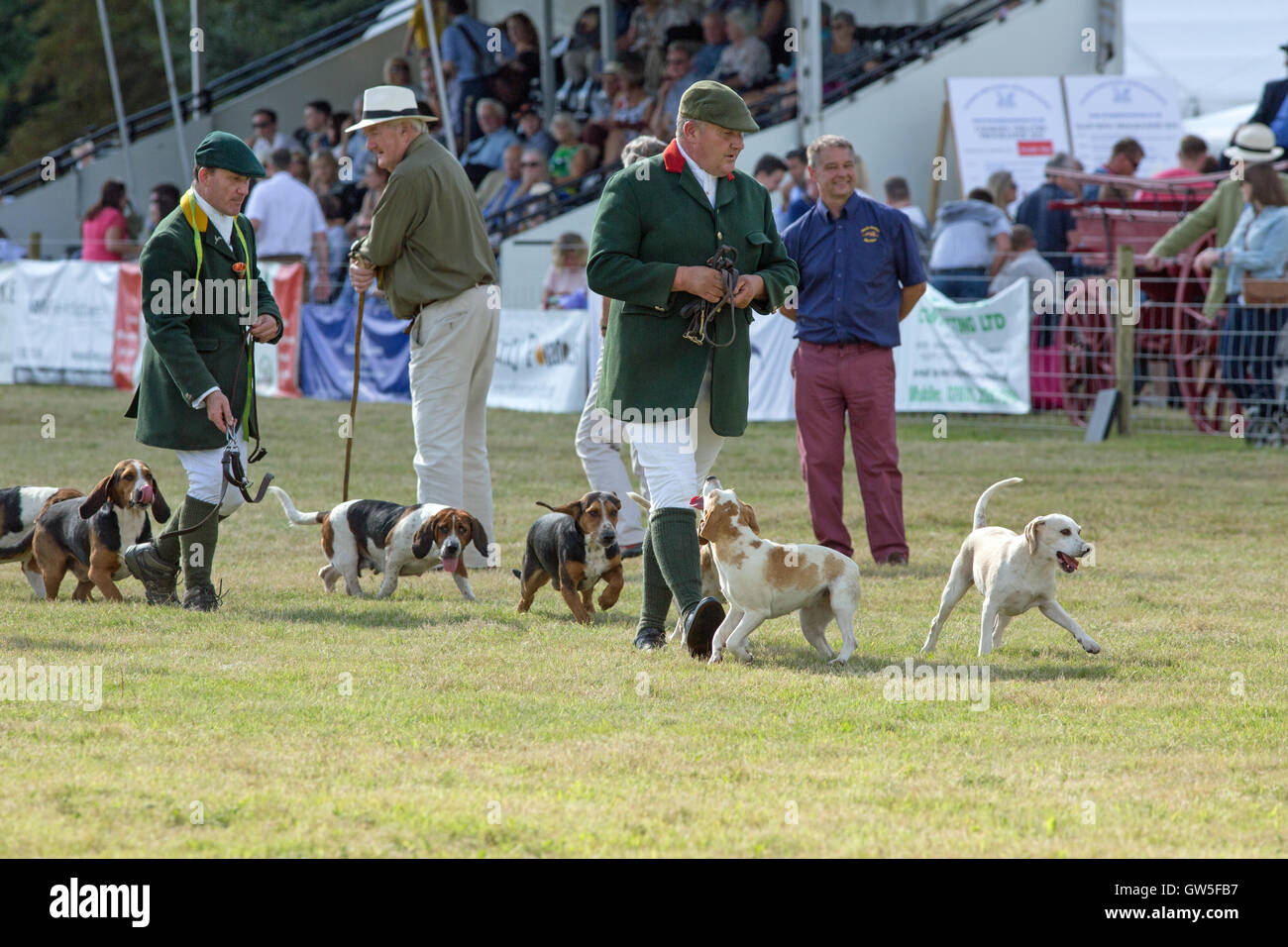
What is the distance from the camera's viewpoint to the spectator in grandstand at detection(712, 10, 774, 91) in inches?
760

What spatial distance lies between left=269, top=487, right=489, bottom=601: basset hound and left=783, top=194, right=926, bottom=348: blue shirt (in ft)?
7.24

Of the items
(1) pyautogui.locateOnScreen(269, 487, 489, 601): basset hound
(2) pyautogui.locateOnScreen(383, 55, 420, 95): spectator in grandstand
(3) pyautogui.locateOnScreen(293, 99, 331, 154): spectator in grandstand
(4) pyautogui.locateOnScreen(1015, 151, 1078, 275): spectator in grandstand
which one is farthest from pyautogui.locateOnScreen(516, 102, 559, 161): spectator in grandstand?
(1) pyautogui.locateOnScreen(269, 487, 489, 601): basset hound

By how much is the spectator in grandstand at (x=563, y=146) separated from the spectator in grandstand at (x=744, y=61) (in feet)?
5.83

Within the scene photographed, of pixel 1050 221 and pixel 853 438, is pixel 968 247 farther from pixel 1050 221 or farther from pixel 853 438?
pixel 853 438

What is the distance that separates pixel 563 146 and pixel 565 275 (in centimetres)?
345

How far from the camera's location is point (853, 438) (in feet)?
28.4

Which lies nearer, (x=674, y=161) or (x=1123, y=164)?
(x=674, y=161)

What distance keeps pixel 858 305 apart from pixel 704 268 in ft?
9.61

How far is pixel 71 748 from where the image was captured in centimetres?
461

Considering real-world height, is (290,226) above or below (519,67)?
below

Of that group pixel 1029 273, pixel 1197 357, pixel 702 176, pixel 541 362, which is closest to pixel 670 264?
pixel 702 176
